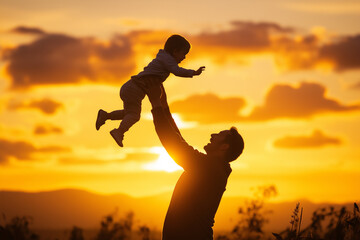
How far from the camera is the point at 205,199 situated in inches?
280

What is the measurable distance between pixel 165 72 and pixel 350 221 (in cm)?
355

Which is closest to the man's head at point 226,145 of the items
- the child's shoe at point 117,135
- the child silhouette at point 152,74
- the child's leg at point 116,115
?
the child silhouette at point 152,74

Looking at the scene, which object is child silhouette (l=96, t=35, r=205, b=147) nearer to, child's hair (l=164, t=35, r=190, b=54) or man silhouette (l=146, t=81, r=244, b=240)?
child's hair (l=164, t=35, r=190, b=54)

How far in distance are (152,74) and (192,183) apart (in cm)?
183

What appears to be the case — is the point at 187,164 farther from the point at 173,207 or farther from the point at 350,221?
the point at 350,221

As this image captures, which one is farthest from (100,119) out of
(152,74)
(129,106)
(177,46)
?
(152,74)

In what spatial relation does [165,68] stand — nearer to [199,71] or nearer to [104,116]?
[199,71]

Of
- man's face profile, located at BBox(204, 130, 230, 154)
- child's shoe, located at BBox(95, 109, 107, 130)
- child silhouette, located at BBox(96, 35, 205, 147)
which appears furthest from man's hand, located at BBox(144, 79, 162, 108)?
child's shoe, located at BBox(95, 109, 107, 130)

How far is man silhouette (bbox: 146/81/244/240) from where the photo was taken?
23.1 feet

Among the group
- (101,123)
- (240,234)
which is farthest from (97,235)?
(101,123)

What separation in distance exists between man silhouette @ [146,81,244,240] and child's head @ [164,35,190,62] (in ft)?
6.33

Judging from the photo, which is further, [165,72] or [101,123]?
[101,123]

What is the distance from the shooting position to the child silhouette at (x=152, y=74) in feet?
29.0

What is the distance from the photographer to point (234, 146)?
730 centimetres
